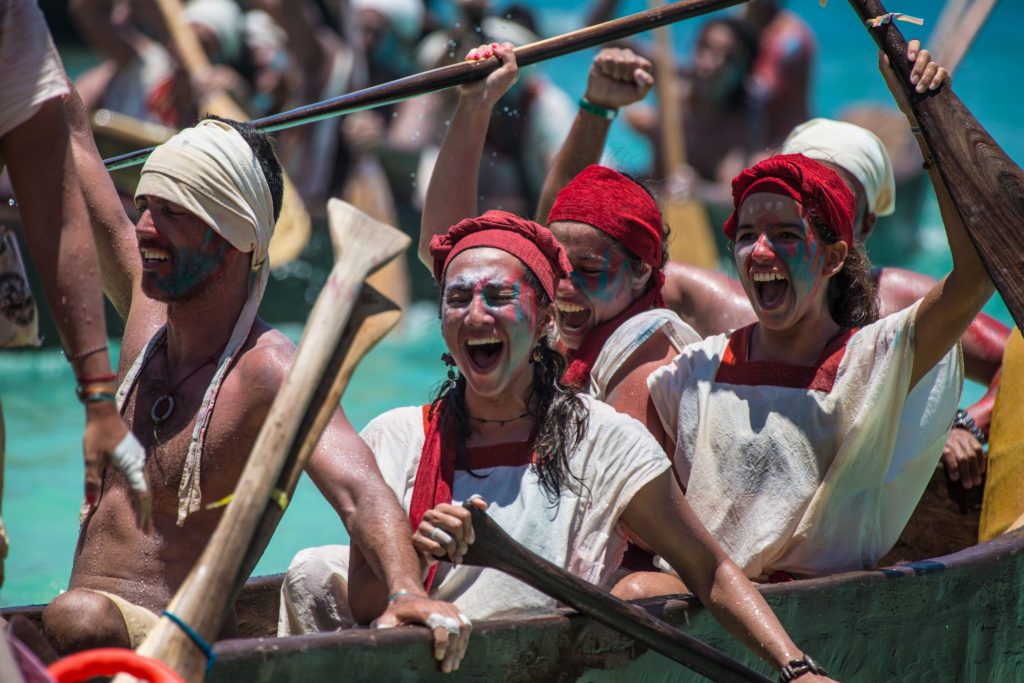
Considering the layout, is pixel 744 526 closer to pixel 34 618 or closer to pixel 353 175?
pixel 34 618

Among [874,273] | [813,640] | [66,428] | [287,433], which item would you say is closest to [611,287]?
[813,640]

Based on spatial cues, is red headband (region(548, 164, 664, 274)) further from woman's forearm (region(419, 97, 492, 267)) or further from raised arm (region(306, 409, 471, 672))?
raised arm (region(306, 409, 471, 672))

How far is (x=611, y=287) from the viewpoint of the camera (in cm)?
400

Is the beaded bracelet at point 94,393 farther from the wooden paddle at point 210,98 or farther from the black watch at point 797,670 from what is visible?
the wooden paddle at point 210,98

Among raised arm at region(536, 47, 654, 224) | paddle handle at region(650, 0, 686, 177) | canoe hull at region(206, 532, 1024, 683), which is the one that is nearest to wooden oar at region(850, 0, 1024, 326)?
canoe hull at region(206, 532, 1024, 683)

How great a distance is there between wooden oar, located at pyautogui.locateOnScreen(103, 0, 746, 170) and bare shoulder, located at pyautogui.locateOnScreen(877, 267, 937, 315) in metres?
1.04

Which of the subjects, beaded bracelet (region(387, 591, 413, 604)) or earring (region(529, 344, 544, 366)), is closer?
beaded bracelet (region(387, 591, 413, 604))

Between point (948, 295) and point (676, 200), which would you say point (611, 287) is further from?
point (676, 200)

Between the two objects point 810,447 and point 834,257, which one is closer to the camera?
point 810,447

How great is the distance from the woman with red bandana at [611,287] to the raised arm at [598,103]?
538 millimetres

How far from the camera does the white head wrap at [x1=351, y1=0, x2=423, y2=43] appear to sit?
38.5ft

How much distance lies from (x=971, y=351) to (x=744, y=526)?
4.97ft

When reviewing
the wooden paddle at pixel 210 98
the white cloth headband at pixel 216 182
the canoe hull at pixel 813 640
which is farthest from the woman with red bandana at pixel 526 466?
the wooden paddle at pixel 210 98

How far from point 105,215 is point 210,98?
714 centimetres
